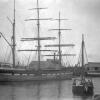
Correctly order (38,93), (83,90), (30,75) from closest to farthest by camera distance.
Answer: (83,90) < (38,93) < (30,75)

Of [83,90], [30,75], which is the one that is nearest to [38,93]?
[83,90]

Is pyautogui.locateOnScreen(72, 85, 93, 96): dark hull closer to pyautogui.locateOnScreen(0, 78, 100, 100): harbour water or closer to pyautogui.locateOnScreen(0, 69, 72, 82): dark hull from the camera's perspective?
pyautogui.locateOnScreen(0, 78, 100, 100): harbour water

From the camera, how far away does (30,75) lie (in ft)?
347

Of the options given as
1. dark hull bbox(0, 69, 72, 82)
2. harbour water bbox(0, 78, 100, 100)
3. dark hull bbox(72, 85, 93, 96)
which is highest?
dark hull bbox(0, 69, 72, 82)

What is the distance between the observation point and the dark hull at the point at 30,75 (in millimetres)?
100713

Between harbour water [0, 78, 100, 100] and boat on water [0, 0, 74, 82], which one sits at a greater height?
boat on water [0, 0, 74, 82]

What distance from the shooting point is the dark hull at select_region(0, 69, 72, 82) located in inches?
3965

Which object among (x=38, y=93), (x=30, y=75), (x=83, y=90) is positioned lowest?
(x=38, y=93)

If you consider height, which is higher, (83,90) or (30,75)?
(30,75)

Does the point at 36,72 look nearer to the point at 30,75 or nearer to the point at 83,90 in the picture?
the point at 30,75

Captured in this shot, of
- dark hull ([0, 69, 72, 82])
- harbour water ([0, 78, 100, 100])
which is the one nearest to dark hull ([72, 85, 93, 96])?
harbour water ([0, 78, 100, 100])

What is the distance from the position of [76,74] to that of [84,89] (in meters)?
103

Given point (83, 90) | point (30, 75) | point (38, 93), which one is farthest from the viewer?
point (30, 75)

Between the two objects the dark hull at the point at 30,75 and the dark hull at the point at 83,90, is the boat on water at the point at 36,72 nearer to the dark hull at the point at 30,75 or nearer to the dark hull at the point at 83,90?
the dark hull at the point at 30,75
